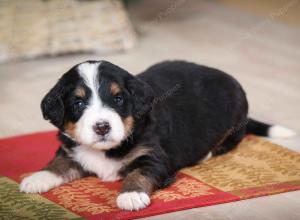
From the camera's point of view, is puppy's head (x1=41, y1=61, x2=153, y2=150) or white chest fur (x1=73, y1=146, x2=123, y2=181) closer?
puppy's head (x1=41, y1=61, x2=153, y2=150)

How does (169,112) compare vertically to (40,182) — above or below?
above

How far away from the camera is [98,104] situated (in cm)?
344

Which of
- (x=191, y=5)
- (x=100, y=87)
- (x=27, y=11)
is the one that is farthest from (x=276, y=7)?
(x=100, y=87)

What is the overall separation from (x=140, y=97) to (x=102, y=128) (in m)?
0.35

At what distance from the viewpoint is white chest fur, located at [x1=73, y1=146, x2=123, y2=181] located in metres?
3.76

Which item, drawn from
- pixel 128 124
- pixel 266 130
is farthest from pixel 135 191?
pixel 266 130

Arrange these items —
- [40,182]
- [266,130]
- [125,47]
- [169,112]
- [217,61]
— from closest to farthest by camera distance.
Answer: [40,182], [169,112], [266,130], [217,61], [125,47]

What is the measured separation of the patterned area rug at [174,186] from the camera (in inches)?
133

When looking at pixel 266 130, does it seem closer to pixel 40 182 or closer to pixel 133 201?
pixel 133 201

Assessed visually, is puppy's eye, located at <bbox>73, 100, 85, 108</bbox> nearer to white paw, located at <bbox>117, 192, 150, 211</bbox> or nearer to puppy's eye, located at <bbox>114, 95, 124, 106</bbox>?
puppy's eye, located at <bbox>114, 95, 124, 106</bbox>

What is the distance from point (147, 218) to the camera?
3291 mm

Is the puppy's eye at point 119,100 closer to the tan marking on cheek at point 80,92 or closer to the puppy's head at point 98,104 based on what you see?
the puppy's head at point 98,104

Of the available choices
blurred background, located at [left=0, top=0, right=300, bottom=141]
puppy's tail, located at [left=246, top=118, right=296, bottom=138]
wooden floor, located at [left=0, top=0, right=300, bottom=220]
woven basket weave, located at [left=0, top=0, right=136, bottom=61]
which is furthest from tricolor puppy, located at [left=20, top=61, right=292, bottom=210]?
woven basket weave, located at [left=0, top=0, right=136, bottom=61]

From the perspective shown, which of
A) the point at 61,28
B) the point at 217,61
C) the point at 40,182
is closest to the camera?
the point at 40,182
